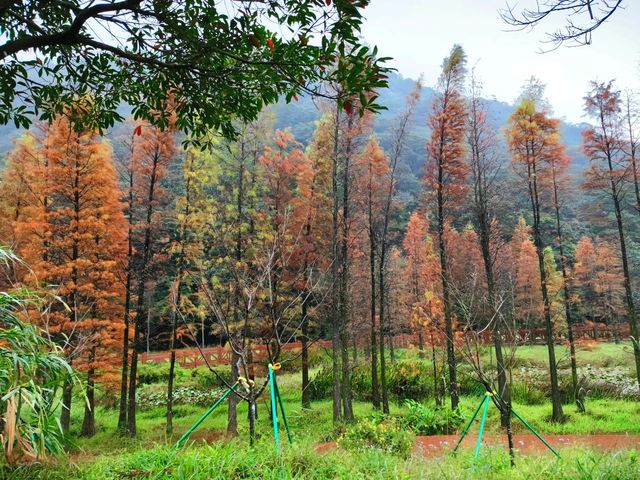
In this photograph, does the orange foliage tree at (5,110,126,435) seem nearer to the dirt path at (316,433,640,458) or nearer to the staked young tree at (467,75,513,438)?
the dirt path at (316,433,640,458)

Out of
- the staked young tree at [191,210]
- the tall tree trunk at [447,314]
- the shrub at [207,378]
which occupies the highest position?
the staked young tree at [191,210]

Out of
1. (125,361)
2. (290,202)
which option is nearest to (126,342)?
(125,361)

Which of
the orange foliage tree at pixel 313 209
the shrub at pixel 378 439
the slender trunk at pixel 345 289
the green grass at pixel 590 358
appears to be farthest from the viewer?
the green grass at pixel 590 358

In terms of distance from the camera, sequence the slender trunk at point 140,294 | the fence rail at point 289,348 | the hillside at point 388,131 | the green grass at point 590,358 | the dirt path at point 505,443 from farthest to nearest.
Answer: the hillside at point 388,131, the green grass at point 590,358, the fence rail at point 289,348, the slender trunk at point 140,294, the dirt path at point 505,443

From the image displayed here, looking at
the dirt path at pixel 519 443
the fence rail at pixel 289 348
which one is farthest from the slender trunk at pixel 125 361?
the dirt path at pixel 519 443

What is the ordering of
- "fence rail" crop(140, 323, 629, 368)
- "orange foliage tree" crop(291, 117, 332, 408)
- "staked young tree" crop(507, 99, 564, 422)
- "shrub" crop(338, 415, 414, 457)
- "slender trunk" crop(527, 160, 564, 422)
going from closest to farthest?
"shrub" crop(338, 415, 414, 457)
"slender trunk" crop(527, 160, 564, 422)
"staked young tree" crop(507, 99, 564, 422)
"orange foliage tree" crop(291, 117, 332, 408)
"fence rail" crop(140, 323, 629, 368)

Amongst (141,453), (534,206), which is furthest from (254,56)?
(534,206)

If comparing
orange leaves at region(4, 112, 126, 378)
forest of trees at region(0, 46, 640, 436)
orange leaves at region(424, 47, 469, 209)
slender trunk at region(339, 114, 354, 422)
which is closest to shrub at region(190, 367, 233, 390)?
forest of trees at region(0, 46, 640, 436)

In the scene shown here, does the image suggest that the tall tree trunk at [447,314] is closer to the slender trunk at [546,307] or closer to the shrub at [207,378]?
the slender trunk at [546,307]

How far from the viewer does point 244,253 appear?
1416 centimetres

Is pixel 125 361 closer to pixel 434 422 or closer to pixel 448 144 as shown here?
pixel 434 422

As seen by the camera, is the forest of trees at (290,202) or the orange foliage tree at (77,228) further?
the forest of trees at (290,202)

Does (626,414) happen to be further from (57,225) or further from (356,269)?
(57,225)

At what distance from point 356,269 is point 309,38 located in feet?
55.3
